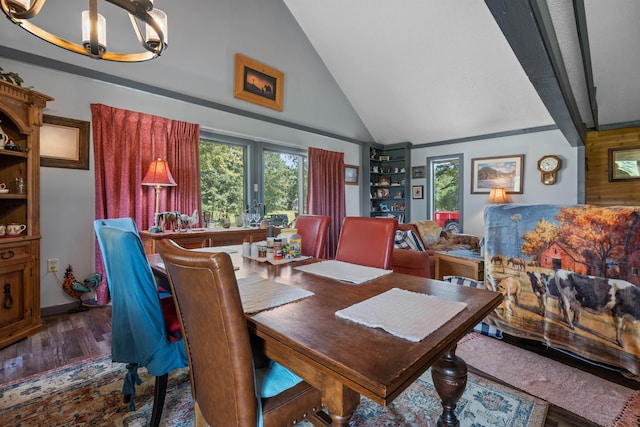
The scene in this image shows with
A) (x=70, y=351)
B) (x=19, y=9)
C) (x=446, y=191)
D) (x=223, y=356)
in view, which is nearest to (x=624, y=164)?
(x=446, y=191)

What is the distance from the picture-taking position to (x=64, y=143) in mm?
2809

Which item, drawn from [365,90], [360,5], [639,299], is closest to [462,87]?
[365,90]

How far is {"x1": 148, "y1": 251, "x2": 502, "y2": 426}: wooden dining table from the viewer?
629 mm

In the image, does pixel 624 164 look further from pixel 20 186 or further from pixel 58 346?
pixel 20 186

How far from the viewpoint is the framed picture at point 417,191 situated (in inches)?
243

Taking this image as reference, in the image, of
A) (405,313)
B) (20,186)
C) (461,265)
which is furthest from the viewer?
(461,265)

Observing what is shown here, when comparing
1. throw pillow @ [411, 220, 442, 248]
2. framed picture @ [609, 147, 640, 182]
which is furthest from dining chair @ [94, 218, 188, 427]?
framed picture @ [609, 147, 640, 182]

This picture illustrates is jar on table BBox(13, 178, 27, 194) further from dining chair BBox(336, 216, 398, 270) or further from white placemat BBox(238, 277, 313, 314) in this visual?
dining chair BBox(336, 216, 398, 270)

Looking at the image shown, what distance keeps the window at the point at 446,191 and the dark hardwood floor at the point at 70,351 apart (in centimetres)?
369

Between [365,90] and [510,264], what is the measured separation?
4.32 metres

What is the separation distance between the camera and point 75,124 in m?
2.85

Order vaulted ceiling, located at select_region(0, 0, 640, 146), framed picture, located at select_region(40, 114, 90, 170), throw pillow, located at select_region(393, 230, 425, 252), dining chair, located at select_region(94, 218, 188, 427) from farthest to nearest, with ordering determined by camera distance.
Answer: throw pillow, located at select_region(393, 230, 425, 252) < framed picture, located at select_region(40, 114, 90, 170) < vaulted ceiling, located at select_region(0, 0, 640, 146) < dining chair, located at select_region(94, 218, 188, 427)

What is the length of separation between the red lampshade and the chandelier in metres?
1.33

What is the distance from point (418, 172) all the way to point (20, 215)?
6.03m
